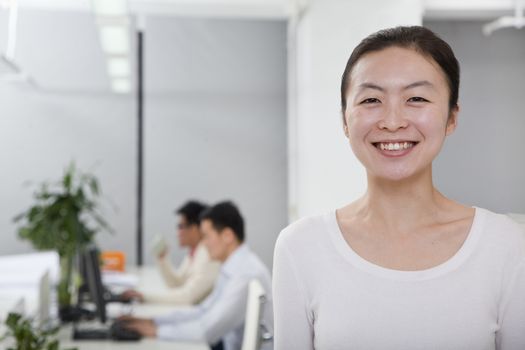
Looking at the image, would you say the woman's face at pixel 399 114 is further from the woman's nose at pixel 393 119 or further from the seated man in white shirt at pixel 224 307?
the seated man in white shirt at pixel 224 307

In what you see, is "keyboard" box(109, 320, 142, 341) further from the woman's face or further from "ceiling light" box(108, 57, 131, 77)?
"ceiling light" box(108, 57, 131, 77)

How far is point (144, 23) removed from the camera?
7324 mm

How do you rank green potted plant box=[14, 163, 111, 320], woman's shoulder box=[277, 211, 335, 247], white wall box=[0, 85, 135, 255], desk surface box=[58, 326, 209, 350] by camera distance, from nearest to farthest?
woman's shoulder box=[277, 211, 335, 247] → desk surface box=[58, 326, 209, 350] → green potted plant box=[14, 163, 111, 320] → white wall box=[0, 85, 135, 255]

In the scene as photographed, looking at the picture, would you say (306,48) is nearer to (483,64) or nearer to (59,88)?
(483,64)

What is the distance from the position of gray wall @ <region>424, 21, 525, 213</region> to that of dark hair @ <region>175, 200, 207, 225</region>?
4216mm

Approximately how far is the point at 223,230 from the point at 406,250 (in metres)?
2.78

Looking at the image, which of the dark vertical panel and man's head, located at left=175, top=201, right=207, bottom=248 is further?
the dark vertical panel

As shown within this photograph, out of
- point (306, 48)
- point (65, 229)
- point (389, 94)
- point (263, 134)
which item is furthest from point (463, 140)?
point (263, 134)

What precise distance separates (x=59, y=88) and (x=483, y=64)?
618 cm

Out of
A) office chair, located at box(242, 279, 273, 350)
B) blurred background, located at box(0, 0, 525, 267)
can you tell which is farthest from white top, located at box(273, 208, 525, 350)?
blurred background, located at box(0, 0, 525, 267)

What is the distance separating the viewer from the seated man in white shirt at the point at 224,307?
3.31 metres

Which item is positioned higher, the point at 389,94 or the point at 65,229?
the point at 389,94

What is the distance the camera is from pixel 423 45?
1177mm

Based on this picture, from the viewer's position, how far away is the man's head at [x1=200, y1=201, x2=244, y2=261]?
12.9 ft
